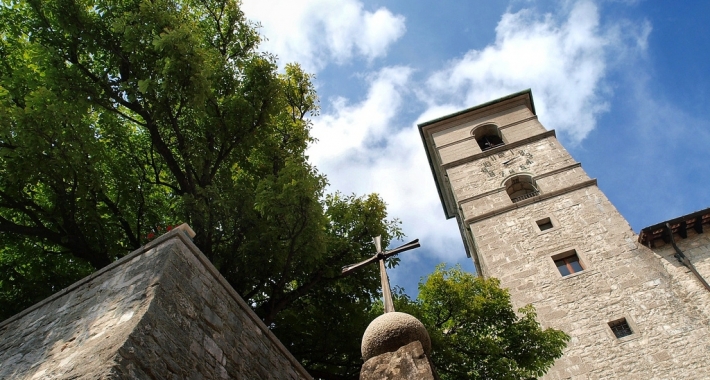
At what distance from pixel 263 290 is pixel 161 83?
3683mm

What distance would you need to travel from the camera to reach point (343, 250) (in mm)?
8281

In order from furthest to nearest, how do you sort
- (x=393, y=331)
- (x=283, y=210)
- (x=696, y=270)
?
1. (x=696, y=270)
2. (x=283, y=210)
3. (x=393, y=331)

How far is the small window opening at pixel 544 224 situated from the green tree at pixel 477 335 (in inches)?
325

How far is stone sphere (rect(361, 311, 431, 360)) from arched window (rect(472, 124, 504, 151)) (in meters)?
19.9

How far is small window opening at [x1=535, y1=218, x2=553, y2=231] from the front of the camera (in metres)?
16.6

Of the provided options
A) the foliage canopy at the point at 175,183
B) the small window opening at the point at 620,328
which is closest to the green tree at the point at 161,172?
the foliage canopy at the point at 175,183

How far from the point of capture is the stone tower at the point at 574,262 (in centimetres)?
1202

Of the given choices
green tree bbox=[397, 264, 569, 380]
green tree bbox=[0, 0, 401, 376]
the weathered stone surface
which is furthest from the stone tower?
the weathered stone surface

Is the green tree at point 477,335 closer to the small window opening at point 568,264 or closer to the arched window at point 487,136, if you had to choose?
the small window opening at point 568,264

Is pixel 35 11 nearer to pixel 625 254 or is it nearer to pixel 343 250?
pixel 343 250

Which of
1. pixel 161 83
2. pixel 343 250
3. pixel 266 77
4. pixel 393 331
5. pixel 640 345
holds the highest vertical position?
pixel 266 77

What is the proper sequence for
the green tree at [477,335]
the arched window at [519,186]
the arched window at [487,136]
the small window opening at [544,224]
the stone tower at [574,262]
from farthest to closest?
the arched window at [487,136]
the arched window at [519,186]
the small window opening at [544,224]
the stone tower at [574,262]
the green tree at [477,335]

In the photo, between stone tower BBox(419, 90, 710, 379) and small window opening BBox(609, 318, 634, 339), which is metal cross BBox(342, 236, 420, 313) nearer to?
stone tower BBox(419, 90, 710, 379)

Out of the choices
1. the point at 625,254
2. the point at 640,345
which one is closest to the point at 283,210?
the point at 640,345
